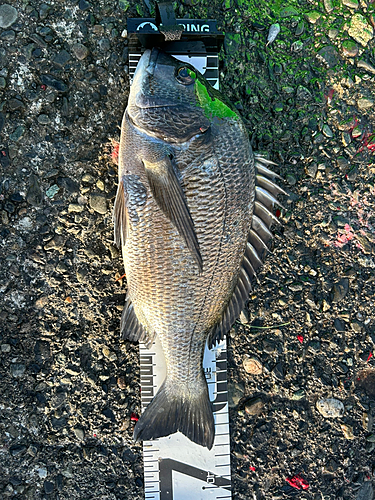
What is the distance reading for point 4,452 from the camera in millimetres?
2377

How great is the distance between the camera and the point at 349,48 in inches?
100

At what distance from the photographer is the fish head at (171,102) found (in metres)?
1.89

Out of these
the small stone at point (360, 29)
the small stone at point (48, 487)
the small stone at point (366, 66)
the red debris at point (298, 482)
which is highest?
the small stone at point (360, 29)

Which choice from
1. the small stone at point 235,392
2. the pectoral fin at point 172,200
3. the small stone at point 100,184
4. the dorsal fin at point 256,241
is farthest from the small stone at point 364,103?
the small stone at point 235,392

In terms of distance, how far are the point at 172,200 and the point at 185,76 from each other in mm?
767

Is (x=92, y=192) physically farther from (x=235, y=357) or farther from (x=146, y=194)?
(x=235, y=357)

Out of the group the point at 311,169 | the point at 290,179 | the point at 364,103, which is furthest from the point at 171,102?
the point at 364,103

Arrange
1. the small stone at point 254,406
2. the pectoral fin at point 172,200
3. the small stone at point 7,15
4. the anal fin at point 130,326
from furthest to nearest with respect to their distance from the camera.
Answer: the small stone at point 254,406
the small stone at point 7,15
the anal fin at point 130,326
the pectoral fin at point 172,200

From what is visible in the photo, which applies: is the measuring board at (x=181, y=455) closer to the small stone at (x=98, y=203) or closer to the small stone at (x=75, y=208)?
the small stone at (x=98, y=203)

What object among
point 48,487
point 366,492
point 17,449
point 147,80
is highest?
point 147,80

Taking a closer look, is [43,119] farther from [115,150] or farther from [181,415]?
[181,415]

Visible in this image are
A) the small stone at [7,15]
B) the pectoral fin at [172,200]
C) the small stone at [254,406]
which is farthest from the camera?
the small stone at [254,406]

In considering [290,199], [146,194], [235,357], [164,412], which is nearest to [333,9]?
[290,199]

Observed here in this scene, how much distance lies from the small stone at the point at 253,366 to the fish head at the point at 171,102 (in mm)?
1622
